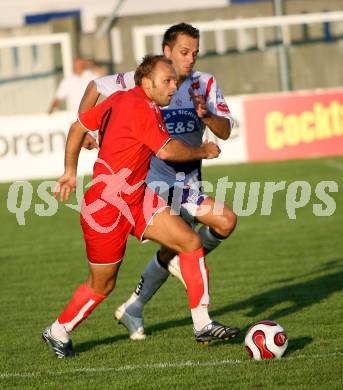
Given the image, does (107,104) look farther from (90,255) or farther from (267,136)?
(267,136)

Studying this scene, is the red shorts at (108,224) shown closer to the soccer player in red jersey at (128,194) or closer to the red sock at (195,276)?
the soccer player in red jersey at (128,194)

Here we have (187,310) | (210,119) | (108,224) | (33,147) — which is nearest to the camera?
(108,224)

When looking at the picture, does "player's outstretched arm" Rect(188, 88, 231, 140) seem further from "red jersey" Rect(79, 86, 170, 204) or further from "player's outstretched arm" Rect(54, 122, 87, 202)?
"player's outstretched arm" Rect(54, 122, 87, 202)

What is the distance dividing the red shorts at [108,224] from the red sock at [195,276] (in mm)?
363

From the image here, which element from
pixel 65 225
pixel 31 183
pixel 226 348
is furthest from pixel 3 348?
pixel 31 183

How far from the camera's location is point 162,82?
7539 millimetres

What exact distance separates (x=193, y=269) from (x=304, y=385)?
1497 mm

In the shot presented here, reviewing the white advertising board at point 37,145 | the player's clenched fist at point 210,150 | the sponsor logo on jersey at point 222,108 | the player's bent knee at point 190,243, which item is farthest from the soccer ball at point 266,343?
the white advertising board at point 37,145

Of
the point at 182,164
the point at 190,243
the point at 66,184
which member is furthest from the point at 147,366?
the point at 182,164

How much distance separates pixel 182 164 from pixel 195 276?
1335 mm

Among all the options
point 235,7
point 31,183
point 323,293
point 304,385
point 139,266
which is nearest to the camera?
point 304,385

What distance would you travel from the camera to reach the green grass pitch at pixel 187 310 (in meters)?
7.04

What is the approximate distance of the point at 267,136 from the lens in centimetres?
2319

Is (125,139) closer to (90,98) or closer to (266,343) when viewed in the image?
(90,98)
